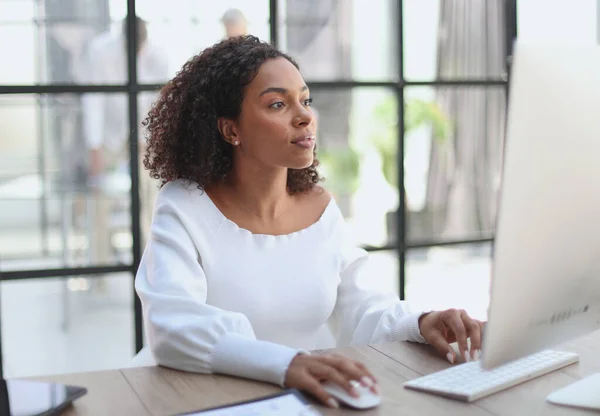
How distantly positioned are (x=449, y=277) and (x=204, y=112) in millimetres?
1371

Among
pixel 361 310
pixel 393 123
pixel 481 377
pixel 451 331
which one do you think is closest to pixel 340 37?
pixel 393 123

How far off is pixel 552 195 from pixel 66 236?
170 centimetres

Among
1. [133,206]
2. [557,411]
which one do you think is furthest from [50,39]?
[557,411]

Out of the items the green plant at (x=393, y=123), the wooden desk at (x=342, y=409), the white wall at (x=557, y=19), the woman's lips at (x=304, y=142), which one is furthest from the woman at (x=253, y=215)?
the white wall at (x=557, y=19)

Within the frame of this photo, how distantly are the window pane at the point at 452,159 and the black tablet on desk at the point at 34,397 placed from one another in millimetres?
1784

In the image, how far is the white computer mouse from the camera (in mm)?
1229

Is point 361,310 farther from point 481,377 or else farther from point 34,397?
point 34,397

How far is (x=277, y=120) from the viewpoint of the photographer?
1.93m

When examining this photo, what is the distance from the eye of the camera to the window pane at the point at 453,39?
284 cm

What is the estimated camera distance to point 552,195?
41.8 inches

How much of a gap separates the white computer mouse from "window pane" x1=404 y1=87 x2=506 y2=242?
1647 millimetres

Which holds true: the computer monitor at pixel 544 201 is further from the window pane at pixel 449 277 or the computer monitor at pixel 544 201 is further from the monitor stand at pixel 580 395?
the window pane at pixel 449 277

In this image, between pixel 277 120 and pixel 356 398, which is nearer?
pixel 356 398

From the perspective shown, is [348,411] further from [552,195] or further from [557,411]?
[552,195]
